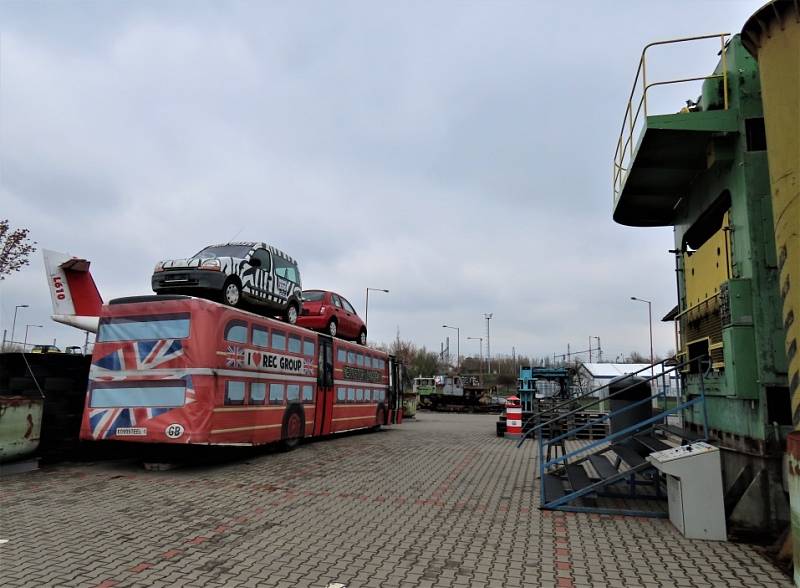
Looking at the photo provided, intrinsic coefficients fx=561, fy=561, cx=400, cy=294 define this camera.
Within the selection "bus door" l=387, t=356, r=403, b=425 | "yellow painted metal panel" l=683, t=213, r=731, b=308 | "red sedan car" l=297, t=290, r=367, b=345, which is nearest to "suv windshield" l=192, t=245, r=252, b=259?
"red sedan car" l=297, t=290, r=367, b=345

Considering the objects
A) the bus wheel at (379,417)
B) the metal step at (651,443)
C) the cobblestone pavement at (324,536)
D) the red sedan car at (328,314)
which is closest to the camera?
the cobblestone pavement at (324,536)

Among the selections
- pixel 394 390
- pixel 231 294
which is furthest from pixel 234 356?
pixel 394 390

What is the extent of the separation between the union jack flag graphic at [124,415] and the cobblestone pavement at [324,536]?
2.42ft

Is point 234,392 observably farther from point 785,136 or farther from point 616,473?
point 785,136

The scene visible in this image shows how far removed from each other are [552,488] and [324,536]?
3.38 m

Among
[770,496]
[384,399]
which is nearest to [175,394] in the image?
[770,496]

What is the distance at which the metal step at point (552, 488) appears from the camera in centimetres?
729

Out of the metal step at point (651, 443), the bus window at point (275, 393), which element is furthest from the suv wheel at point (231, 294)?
the metal step at point (651, 443)

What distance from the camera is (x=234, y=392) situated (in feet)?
32.8

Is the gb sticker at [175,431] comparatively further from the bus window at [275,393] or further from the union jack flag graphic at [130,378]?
the bus window at [275,393]

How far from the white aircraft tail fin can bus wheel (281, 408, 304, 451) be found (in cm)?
595

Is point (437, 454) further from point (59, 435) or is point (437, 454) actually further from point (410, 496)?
point (59, 435)

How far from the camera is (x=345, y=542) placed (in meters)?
5.64

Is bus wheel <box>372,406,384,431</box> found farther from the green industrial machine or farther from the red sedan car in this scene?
the green industrial machine
